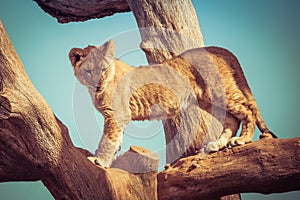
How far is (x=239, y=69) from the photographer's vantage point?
292cm

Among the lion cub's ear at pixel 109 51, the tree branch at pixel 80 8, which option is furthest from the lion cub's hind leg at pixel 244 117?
the tree branch at pixel 80 8

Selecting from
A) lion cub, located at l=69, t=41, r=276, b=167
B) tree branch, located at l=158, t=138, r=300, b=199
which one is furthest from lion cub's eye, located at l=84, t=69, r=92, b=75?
tree branch, located at l=158, t=138, r=300, b=199

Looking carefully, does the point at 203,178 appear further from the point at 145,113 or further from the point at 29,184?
the point at 29,184

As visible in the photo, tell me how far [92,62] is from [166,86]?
1.90ft

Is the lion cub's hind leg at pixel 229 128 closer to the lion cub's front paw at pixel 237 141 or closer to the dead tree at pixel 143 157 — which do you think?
the lion cub's front paw at pixel 237 141

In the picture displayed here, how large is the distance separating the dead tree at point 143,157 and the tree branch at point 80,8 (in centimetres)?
34

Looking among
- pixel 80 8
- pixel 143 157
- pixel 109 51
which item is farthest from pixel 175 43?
pixel 143 157

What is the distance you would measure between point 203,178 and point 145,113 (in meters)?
0.78

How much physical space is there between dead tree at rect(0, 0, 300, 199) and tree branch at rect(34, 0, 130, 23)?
339mm

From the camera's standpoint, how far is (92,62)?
273 cm

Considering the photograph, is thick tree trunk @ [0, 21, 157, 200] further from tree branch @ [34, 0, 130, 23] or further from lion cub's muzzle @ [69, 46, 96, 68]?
tree branch @ [34, 0, 130, 23]

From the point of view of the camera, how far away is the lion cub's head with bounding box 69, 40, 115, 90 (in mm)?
2721

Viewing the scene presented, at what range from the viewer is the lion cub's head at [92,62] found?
272 cm

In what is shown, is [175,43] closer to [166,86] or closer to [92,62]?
[166,86]
